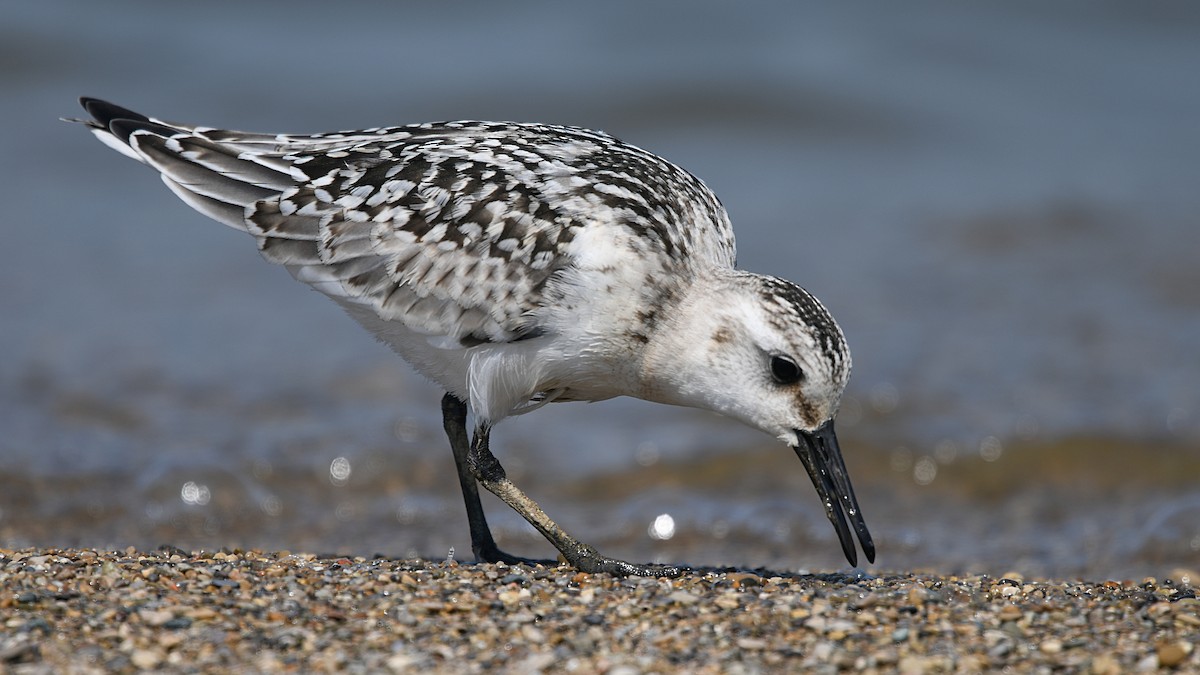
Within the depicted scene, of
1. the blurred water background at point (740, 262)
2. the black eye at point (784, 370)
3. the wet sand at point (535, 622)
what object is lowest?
the wet sand at point (535, 622)

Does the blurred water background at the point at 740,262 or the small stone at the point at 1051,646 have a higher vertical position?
the blurred water background at the point at 740,262

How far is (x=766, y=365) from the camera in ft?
19.2

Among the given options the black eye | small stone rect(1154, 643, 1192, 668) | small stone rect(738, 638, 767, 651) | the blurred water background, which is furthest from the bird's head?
the blurred water background

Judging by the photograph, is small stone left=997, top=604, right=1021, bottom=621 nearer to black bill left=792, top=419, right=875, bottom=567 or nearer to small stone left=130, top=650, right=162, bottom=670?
black bill left=792, top=419, right=875, bottom=567

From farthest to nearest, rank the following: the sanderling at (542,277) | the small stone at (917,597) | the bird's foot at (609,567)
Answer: the bird's foot at (609,567)
the sanderling at (542,277)
the small stone at (917,597)

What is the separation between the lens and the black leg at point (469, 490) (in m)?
6.96

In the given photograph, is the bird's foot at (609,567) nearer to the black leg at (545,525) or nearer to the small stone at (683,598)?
the black leg at (545,525)

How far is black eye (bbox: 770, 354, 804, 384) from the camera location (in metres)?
5.77

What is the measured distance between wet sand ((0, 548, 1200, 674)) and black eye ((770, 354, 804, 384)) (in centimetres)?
91

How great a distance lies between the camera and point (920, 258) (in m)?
13.8

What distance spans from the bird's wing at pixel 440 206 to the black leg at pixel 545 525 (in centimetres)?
63

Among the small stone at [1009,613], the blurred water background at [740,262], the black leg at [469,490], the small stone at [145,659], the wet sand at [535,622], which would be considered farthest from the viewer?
the blurred water background at [740,262]

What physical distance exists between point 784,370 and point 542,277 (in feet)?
3.87

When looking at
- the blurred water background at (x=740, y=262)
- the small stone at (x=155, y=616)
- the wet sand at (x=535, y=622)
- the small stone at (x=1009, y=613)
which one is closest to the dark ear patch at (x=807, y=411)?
the wet sand at (x=535, y=622)
